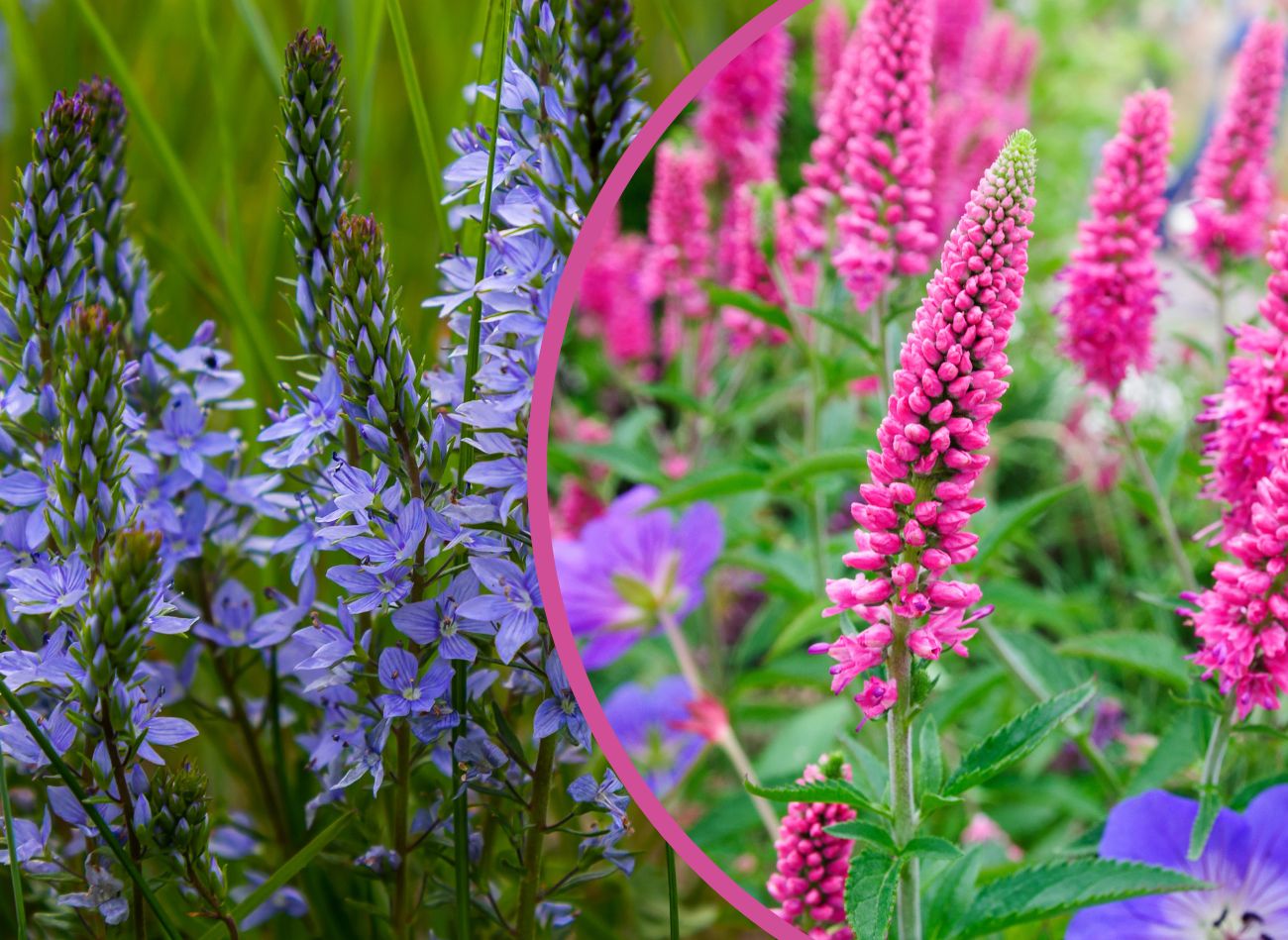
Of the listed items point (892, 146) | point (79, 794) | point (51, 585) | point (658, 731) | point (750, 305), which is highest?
point (892, 146)

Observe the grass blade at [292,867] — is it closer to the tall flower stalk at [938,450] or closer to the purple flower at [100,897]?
the purple flower at [100,897]

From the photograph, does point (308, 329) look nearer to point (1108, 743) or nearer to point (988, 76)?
point (1108, 743)

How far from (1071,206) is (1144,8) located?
0.44 m

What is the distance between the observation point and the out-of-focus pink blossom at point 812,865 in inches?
26.0

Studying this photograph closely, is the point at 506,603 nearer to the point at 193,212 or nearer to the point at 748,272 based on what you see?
the point at 193,212

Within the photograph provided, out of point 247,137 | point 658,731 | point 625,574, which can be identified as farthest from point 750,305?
point 247,137

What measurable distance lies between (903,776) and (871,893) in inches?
2.4

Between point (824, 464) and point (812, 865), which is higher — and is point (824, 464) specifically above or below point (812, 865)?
above

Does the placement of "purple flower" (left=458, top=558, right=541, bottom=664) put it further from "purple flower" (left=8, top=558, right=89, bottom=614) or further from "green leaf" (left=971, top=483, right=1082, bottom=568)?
"green leaf" (left=971, top=483, right=1082, bottom=568)

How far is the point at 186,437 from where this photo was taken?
763 millimetres

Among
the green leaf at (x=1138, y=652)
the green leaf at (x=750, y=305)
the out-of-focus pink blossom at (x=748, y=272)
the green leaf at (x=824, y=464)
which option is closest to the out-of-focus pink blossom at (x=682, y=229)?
the out-of-focus pink blossom at (x=748, y=272)

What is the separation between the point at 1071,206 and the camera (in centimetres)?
172

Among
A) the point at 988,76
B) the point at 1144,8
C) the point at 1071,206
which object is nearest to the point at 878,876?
the point at 1144,8

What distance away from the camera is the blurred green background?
3.10 ft
